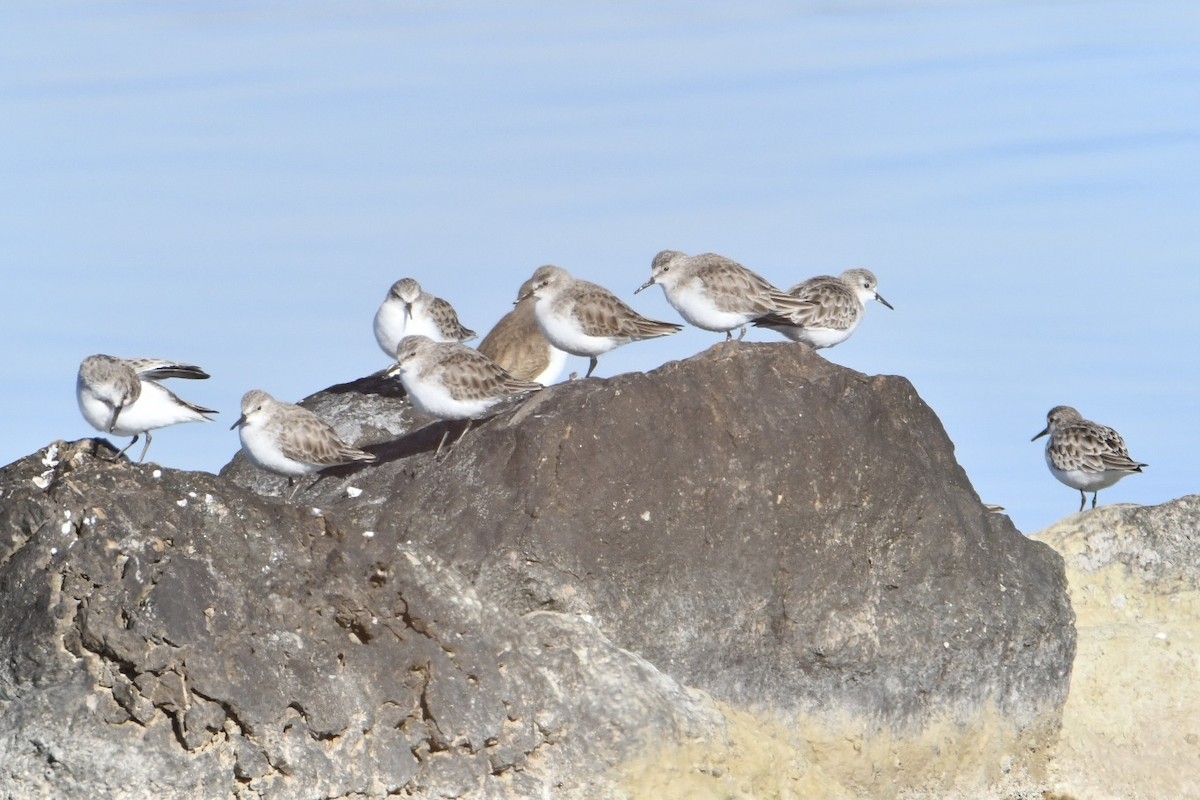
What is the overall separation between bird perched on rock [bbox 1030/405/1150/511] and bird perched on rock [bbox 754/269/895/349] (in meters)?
3.49

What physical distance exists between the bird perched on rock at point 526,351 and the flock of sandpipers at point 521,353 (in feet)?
0.04

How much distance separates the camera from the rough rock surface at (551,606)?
10664 mm

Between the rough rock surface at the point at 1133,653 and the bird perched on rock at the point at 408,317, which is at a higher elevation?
the bird perched on rock at the point at 408,317

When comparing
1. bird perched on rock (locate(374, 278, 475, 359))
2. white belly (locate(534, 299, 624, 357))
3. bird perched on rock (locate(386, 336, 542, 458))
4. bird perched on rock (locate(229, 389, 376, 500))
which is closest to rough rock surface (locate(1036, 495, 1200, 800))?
white belly (locate(534, 299, 624, 357))

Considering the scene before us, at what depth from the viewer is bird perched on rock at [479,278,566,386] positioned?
62.1 ft

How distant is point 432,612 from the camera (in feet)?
37.8

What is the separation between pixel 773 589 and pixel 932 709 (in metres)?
1.67

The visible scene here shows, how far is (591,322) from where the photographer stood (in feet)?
53.4

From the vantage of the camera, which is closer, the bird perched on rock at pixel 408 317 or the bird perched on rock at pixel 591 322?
the bird perched on rock at pixel 591 322

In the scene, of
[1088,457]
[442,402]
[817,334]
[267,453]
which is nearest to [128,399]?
[267,453]

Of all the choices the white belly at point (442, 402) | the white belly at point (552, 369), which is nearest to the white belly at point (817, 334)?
the white belly at point (552, 369)

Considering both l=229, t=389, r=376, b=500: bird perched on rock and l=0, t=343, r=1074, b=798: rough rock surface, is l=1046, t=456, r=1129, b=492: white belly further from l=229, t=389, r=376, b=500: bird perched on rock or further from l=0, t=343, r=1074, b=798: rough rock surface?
l=229, t=389, r=376, b=500: bird perched on rock

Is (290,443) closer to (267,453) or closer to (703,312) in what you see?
(267,453)

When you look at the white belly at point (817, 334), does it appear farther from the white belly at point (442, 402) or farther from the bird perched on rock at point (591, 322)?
the white belly at point (442, 402)
